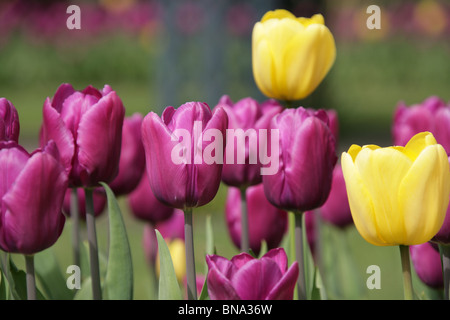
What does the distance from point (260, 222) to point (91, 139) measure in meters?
0.51

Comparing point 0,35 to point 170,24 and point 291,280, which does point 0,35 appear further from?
point 291,280

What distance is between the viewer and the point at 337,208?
1920mm

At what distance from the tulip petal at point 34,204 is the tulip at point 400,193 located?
37 centimetres

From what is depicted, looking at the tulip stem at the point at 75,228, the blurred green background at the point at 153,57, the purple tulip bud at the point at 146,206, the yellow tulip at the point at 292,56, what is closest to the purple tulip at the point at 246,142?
the yellow tulip at the point at 292,56

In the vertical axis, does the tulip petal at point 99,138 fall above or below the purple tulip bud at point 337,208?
above

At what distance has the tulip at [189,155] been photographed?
3.47ft

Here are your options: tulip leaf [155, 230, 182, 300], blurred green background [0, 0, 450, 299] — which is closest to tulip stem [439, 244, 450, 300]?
tulip leaf [155, 230, 182, 300]

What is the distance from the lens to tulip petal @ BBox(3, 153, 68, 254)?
0.98 meters

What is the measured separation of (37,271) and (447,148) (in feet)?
2.49

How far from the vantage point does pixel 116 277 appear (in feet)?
4.17

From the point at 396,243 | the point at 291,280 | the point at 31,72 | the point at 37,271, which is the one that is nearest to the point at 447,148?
the point at 396,243

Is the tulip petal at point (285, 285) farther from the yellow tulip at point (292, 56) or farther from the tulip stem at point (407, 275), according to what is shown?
the yellow tulip at point (292, 56)

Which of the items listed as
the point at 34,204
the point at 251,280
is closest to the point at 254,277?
the point at 251,280

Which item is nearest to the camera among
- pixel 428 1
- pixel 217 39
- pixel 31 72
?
pixel 217 39
